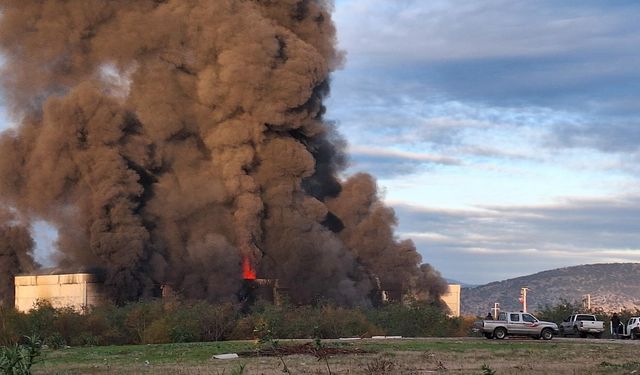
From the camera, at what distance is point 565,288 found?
14700cm

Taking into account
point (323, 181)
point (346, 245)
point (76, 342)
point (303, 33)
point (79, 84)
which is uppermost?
point (303, 33)

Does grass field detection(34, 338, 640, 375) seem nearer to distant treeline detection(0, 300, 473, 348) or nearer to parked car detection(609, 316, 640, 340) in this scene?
distant treeline detection(0, 300, 473, 348)

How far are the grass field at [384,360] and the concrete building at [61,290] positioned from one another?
81.1ft

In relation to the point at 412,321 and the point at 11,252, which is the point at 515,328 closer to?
the point at 412,321

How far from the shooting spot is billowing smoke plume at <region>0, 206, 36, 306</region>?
64.2m

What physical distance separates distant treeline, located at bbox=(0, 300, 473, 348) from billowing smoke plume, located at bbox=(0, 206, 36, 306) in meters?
20.9

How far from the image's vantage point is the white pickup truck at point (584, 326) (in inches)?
1746

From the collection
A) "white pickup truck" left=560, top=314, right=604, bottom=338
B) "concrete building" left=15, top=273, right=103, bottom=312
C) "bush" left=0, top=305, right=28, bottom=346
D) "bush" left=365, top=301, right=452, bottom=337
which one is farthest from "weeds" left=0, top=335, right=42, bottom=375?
"concrete building" left=15, top=273, right=103, bottom=312

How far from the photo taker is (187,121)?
6638 centimetres

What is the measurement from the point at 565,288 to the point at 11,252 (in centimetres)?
10034

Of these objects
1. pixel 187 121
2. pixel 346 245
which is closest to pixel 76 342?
pixel 187 121

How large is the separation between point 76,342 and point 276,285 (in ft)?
89.5

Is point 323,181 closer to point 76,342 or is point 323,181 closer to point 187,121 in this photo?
point 187,121

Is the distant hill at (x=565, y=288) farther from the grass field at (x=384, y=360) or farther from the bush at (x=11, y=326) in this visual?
the grass field at (x=384, y=360)
